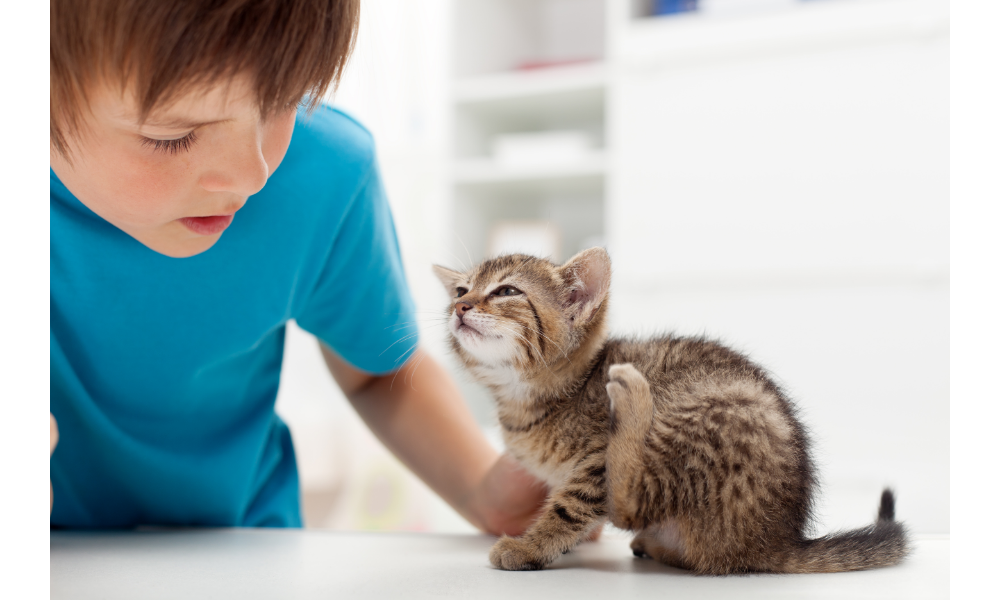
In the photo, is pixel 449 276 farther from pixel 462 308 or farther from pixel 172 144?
pixel 172 144

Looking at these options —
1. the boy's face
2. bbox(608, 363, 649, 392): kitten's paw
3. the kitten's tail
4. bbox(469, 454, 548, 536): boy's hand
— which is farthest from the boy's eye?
the kitten's tail

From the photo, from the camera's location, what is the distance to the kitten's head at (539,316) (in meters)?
0.77

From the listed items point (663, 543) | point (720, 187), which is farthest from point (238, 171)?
point (720, 187)

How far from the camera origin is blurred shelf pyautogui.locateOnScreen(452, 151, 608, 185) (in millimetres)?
2244

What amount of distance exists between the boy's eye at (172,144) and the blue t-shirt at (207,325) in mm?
343

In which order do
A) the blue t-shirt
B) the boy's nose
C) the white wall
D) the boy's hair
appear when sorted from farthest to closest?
the white wall < the blue t-shirt < the boy's nose < the boy's hair

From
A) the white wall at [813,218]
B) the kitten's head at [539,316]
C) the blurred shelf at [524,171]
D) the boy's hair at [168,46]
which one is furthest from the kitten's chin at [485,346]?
the blurred shelf at [524,171]

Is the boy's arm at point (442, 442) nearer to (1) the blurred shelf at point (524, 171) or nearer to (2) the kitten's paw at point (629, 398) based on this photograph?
(2) the kitten's paw at point (629, 398)

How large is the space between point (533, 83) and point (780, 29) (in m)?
0.77

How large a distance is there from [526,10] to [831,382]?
5.87 ft

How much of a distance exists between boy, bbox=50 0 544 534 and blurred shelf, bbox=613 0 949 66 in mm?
1379

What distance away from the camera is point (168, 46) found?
499 mm

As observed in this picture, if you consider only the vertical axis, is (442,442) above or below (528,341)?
below

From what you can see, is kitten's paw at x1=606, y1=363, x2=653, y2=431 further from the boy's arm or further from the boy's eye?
the boy's eye
